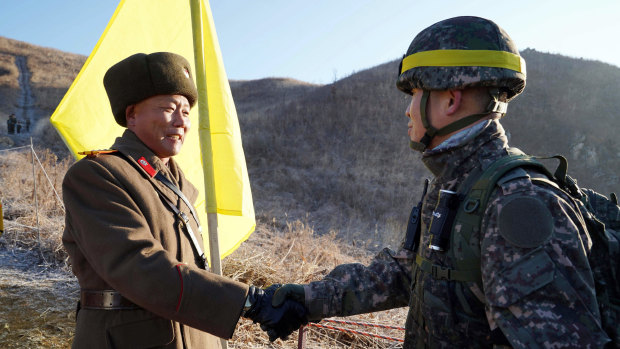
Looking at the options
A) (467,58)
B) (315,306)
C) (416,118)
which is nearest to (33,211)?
(315,306)

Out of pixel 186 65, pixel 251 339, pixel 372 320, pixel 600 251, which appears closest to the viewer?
pixel 600 251

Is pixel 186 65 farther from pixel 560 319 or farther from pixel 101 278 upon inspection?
pixel 560 319

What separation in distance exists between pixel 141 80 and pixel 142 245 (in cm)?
87

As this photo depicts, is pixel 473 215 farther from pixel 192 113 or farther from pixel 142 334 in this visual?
pixel 192 113

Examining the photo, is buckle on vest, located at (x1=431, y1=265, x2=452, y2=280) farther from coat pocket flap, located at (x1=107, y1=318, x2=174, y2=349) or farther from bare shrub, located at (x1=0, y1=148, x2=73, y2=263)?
bare shrub, located at (x1=0, y1=148, x2=73, y2=263)

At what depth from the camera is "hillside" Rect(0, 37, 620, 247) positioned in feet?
44.8

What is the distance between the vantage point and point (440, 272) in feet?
5.57

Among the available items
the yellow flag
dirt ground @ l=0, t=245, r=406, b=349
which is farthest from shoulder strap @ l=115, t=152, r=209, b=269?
dirt ground @ l=0, t=245, r=406, b=349

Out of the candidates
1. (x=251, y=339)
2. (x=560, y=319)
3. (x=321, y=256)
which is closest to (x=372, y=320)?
(x=251, y=339)

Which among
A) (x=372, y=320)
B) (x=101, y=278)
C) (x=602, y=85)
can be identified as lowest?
(x=372, y=320)

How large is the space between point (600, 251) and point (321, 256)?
5855mm

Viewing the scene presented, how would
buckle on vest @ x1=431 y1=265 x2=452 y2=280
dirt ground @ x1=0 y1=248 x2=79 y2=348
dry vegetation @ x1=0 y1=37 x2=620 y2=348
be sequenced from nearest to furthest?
buckle on vest @ x1=431 y1=265 x2=452 y2=280, dirt ground @ x1=0 y1=248 x2=79 y2=348, dry vegetation @ x1=0 y1=37 x2=620 y2=348

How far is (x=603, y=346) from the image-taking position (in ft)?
4.19

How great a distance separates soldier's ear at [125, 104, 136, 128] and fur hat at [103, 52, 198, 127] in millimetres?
22
